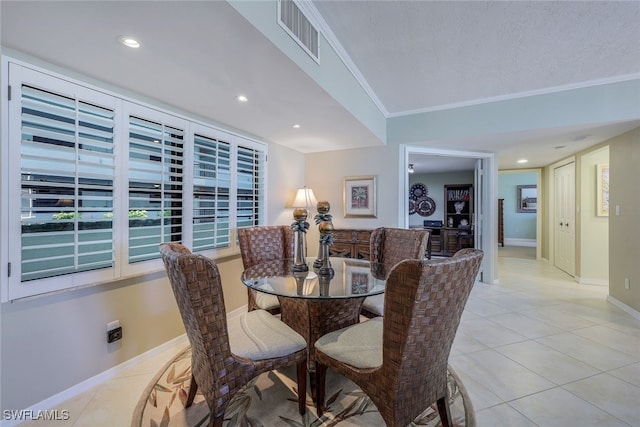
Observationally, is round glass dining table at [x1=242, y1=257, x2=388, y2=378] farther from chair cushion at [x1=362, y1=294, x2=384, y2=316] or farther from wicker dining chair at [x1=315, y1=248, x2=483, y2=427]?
wicker dining chair at [x1=315, y1=248, x2=483, y2=427]

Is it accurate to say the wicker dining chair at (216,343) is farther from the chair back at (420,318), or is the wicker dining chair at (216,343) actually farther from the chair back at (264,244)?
the chair back at (264,244)

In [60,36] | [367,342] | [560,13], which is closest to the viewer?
[60,36]

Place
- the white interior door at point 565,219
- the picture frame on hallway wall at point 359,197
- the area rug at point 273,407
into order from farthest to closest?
the white interior door at point 565,219 < the picture frame on hallway wall at point 359,197 < the area rug at point 273,407

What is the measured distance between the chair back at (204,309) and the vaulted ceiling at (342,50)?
1.11 m

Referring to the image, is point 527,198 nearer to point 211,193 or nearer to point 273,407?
point 211,193

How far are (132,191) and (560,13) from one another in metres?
3.27

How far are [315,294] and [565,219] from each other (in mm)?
5883

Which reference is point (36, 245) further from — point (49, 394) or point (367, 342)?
point (367, 342)

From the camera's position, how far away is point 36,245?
5.45 feet

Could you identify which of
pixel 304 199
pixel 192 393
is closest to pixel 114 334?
pixel 192 393

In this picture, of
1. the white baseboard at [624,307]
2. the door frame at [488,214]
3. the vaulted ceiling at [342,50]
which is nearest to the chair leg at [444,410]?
the vaulted ceiling at [342,50]

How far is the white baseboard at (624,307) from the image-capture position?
10.2 feet

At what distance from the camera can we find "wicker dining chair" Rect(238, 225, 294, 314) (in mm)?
2525

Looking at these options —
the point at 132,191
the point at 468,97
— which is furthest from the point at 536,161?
the point at 132,191
